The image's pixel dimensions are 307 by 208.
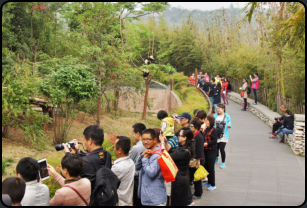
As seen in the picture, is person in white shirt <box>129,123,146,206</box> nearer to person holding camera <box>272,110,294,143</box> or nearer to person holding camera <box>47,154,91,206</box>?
person holding camera <box>47,154,91,206</box>

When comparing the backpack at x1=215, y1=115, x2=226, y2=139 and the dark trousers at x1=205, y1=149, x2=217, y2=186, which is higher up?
the backpack at x1=215, y1=115, x2=226, y2=139

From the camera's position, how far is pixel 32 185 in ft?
9.85

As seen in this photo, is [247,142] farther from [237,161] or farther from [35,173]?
[35,173]

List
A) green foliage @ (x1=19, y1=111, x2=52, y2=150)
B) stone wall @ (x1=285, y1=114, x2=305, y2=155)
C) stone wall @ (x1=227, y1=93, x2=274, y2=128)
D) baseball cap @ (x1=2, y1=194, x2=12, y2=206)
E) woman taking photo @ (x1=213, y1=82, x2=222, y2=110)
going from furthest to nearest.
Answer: woman taking photo @ (x1=213, y1=82, x2=222, y2=110) < stone wall @ (x1=227, y1=93, x2=274, y2=128) < green foliage @ (x1=19, y1=111, x2=52, y2=150) < stone wall @ (x1=285, y1=114, x2=305, y2=155) < baseball cap @ (x1=2, y1=194, x2=12, y2=206)

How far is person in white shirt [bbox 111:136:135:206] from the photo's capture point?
3785 millimetres

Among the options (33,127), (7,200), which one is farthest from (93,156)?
(33,127)

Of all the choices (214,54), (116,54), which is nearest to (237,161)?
(116,54)

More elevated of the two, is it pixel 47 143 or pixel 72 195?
pixel 72 195

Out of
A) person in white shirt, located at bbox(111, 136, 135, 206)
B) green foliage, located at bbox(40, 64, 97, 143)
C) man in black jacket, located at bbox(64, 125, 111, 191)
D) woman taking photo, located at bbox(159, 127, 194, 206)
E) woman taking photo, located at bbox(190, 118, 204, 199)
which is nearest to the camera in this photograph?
man in black jacket, located at bbox(64, 125, 111, 191)

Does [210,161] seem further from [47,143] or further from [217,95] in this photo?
[217,95]

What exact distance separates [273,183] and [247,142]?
4.09m

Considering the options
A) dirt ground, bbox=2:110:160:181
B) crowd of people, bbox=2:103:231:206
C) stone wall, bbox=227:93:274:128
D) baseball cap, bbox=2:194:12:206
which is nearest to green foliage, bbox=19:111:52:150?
dirt ground, bbox=2:110:160:181

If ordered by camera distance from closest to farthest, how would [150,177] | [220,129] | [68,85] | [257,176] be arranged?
[150,177]
[220,129]
[257,176]
[68,85]

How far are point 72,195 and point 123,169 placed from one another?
35.7 inches
